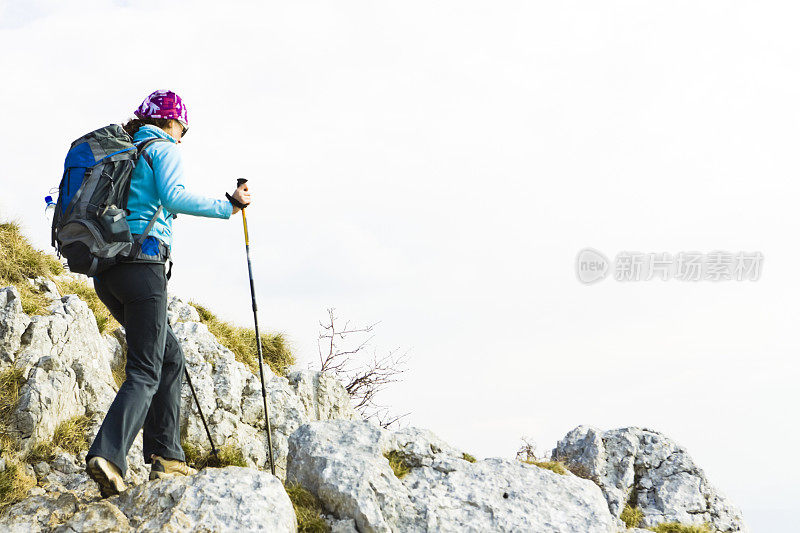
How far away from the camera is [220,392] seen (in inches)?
391

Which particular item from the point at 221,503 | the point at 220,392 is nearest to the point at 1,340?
the point at 220,392

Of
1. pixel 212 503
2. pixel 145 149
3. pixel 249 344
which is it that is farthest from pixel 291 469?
pixel 249 344

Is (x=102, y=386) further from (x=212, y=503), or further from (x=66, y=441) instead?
(x=212, y=503)

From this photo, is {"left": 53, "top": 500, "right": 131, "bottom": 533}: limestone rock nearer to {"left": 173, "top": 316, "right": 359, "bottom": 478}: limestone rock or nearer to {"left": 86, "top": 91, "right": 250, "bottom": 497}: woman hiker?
{"left": 86, "top": 91, "right": 250, "bottom": 497}: woman hiker

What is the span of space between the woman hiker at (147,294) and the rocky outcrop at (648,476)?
7346 millimetres

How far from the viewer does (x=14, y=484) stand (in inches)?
289

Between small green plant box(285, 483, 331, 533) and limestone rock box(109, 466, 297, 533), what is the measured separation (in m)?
0.31

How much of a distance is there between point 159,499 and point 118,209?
2679 millimetres

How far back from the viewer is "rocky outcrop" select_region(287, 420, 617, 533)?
252 inches

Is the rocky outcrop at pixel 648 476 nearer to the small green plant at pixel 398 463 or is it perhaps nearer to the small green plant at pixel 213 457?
the small green plant at pixel 398 463

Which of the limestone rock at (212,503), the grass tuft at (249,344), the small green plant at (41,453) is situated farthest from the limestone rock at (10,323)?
the limestone rock at (212,503)

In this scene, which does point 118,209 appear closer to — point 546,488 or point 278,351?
point 546,488

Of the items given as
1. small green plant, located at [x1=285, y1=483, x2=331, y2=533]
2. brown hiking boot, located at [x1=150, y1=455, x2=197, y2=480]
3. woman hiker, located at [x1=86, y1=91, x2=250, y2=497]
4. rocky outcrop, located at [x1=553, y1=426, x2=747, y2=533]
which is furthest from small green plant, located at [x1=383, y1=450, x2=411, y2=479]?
rocky outcrop, located at [x1=553, y1=426, x2=747, y2=533]

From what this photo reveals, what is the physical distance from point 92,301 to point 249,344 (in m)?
3.19
